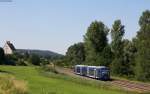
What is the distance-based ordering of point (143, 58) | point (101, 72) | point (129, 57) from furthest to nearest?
point (129, 57)
point (143, 58)
point (101, 72)

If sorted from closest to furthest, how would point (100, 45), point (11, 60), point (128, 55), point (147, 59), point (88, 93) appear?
point (88, 93)
point (147, 59)
point (128, 55)
point (100, 45)
point (11, 60)

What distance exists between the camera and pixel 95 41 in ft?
361

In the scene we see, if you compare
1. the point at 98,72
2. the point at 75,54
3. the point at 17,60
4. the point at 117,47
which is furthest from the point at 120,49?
the point at 75,54

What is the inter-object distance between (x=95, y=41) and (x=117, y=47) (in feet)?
35.4

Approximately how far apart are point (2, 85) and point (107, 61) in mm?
70369

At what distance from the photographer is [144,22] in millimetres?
96750

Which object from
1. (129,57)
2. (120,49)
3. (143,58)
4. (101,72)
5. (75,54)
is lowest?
(101,72)

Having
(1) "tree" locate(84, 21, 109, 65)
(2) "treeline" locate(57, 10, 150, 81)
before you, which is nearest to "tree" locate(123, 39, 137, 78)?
(2) "treeline" locate(57, 10, 150, 81)

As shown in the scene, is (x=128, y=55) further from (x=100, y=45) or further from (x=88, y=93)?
(x=88, y=93)

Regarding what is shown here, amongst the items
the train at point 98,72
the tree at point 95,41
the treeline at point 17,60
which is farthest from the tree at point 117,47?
the treeline at point 17,60

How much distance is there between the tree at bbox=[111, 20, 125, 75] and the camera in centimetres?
9149

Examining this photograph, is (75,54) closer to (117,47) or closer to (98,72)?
(117,47)

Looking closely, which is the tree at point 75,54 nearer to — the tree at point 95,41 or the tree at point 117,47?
the tree at point 95,41

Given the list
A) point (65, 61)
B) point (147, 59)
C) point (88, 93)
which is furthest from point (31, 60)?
point (88, 93)
